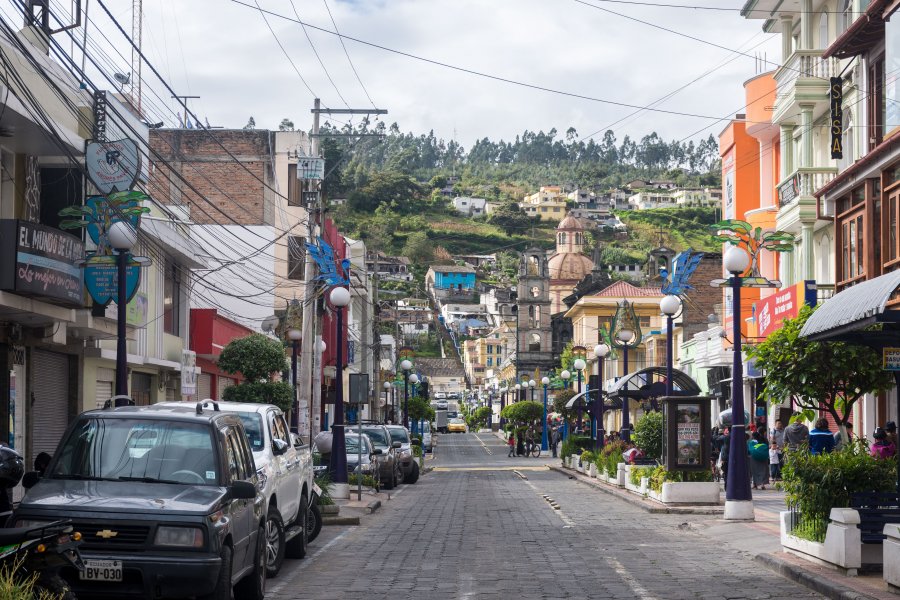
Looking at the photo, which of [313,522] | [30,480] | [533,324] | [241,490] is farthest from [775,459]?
[533,324]

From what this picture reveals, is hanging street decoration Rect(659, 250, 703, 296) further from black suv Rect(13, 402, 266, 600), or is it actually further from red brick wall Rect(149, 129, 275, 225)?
red brick wall Rect(149, 129, 275, 225)

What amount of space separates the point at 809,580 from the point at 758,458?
1763 centimetres

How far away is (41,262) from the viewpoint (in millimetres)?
19094

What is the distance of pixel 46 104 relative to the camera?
2267 centimetres

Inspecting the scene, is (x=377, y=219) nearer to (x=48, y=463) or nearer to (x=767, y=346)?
(x=767, y=346)

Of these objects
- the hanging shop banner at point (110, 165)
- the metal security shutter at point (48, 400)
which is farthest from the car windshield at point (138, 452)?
the metal security shutter at point (48, 400)

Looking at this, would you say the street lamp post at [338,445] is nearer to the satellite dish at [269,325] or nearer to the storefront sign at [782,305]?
the storefront sign at [782,305]

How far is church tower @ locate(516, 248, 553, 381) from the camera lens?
406ft

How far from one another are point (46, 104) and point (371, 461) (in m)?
12.7

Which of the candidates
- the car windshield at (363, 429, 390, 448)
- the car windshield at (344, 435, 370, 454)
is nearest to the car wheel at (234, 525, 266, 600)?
the car windshield at (344, 435, 370, 454)

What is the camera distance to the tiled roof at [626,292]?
9988 centimetres

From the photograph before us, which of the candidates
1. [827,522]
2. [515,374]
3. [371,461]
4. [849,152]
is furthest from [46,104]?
[515,374]

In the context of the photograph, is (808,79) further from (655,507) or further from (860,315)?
(860,315)

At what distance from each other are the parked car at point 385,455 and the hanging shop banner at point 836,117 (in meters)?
14.2
